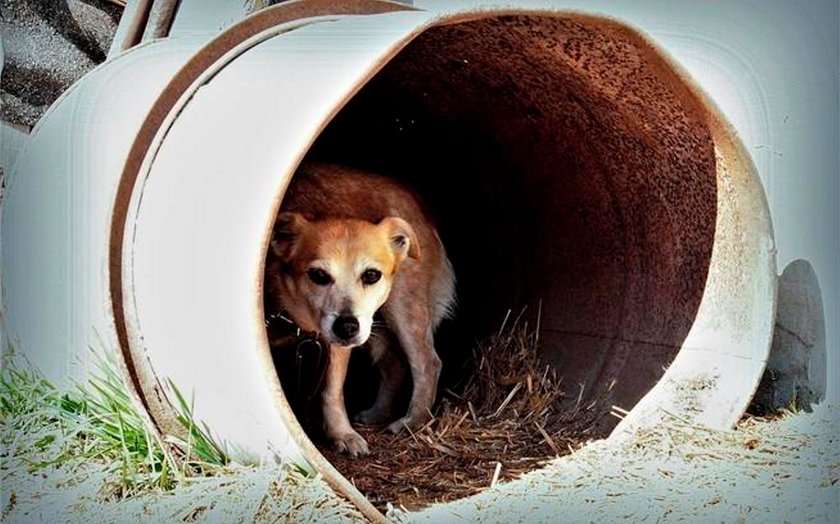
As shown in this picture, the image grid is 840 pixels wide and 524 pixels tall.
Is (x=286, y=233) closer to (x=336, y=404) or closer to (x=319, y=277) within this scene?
(x=319, y=277)

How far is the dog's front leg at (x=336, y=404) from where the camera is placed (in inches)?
156

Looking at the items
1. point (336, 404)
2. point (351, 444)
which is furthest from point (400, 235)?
point (351, 444)

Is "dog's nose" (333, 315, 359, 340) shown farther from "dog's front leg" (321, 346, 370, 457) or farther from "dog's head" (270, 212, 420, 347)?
"dog's front leg" (321, 346, 370, 457)

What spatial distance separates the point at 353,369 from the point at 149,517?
7.14 feet

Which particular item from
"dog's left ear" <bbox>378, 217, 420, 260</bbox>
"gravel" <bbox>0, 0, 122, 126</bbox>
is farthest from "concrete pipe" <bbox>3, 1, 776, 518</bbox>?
"gravel" <bbox>0, 0, 122, 126</bbox>

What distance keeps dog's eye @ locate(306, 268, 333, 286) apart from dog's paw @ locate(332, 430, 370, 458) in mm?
588

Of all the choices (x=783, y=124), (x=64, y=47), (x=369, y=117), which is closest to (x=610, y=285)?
(x=783, y=124)

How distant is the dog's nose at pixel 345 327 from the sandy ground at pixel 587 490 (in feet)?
2.54

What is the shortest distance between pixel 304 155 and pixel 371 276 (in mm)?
783

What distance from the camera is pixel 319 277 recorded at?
3.84 metres

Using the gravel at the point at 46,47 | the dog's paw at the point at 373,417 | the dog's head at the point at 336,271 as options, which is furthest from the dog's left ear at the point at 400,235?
the gravel at the point at 46,47

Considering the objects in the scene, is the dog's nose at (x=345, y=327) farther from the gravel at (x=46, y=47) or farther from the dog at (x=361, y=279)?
the gravel at (x=46, y=47)

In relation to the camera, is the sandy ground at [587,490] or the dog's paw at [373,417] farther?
the dog's paw at [373,417]

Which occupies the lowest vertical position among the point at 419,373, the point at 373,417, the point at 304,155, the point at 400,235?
the point at 373,417
